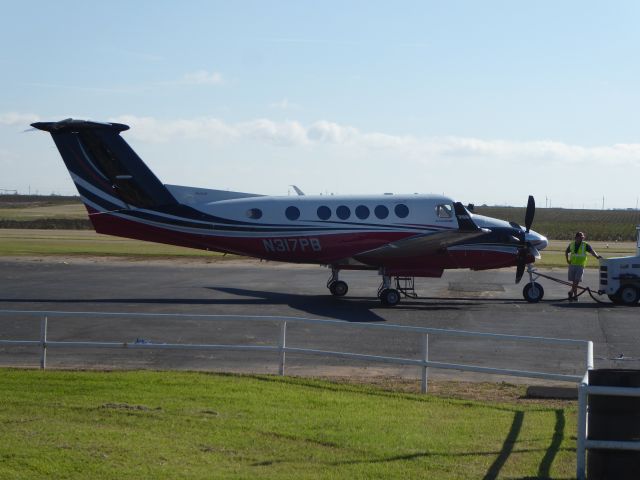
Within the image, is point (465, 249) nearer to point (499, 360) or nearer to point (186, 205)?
point (186, 205)

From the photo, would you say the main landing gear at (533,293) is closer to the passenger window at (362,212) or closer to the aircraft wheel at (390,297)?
the aircraft wheel at (390,297)

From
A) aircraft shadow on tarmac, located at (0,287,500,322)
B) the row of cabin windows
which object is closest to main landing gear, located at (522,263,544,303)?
aircraft shadow on tarmac, located at (0,287,500,322)

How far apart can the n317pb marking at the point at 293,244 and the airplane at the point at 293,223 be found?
3 centimetres

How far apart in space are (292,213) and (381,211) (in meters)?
→ 2.74

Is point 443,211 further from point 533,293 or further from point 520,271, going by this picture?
point 533,293

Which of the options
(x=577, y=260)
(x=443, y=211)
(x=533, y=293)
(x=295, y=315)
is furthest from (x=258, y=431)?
(x=577, y=260)

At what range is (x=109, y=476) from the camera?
8.61 m

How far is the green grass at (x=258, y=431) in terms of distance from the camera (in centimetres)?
908

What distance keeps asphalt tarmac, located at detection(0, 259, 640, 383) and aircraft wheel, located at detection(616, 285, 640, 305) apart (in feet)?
2.21

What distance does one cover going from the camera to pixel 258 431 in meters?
10.7

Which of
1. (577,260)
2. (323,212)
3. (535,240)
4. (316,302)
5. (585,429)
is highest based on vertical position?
(323,212)

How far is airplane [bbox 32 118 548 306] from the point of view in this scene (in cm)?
2783

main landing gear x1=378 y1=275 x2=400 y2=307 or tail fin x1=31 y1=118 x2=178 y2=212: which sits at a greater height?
tail fin x1=31 y1=118 x2=178 y2=212

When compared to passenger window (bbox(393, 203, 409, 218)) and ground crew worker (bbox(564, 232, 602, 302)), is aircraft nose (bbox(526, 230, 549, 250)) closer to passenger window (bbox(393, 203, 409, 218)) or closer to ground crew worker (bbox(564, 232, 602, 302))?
ground crew worker (bbox(564, 232, 602, 302))
